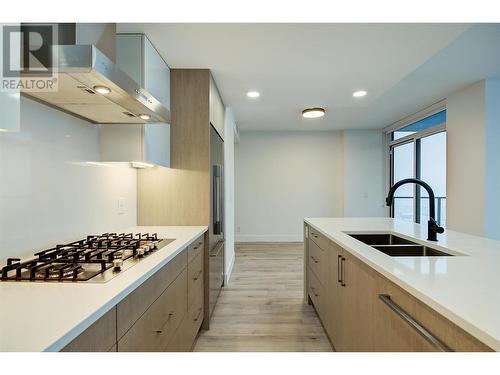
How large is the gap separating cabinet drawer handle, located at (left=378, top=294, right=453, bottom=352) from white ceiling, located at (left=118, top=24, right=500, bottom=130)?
5.89ft

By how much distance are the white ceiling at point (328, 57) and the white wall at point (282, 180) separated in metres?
2.34

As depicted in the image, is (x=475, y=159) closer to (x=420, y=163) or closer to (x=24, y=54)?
(x=420, y=163)

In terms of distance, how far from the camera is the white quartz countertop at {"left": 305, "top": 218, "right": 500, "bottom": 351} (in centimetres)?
72

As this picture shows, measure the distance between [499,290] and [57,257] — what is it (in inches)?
72.3

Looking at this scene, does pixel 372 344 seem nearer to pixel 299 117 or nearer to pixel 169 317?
pixel 169 317

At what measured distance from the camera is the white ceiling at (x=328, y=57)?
1.99 m

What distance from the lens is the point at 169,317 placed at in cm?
149

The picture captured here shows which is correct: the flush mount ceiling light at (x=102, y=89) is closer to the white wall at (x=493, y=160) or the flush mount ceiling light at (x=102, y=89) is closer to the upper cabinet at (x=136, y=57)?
the upper cabinet at (x=136, y=57)

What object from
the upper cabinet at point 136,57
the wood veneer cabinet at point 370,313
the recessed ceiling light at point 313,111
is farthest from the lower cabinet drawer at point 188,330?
the recessed ceiling light at point 313,111

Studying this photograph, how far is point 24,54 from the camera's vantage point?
98 cm

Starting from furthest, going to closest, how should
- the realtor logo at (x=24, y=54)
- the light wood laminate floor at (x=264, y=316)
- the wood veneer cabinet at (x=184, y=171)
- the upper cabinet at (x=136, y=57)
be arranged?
the wood veneer cabinet at (x=184, y=171) → the light wood laminate floor at (x=264, y=316) → the upper cabinet at (x=136, y=57) → the realtor logo at (x=24, y=54)

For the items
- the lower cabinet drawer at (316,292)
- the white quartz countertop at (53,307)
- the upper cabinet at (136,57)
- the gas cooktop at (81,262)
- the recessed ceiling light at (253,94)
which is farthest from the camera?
the recessed ceiling light at (253,94)

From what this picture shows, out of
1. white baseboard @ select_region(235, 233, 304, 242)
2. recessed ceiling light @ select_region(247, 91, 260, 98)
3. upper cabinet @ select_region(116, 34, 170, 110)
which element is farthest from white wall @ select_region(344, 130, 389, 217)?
upper cabinet @ select_region(116, 34, 170, 110)

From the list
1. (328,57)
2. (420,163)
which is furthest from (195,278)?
(420,163)
